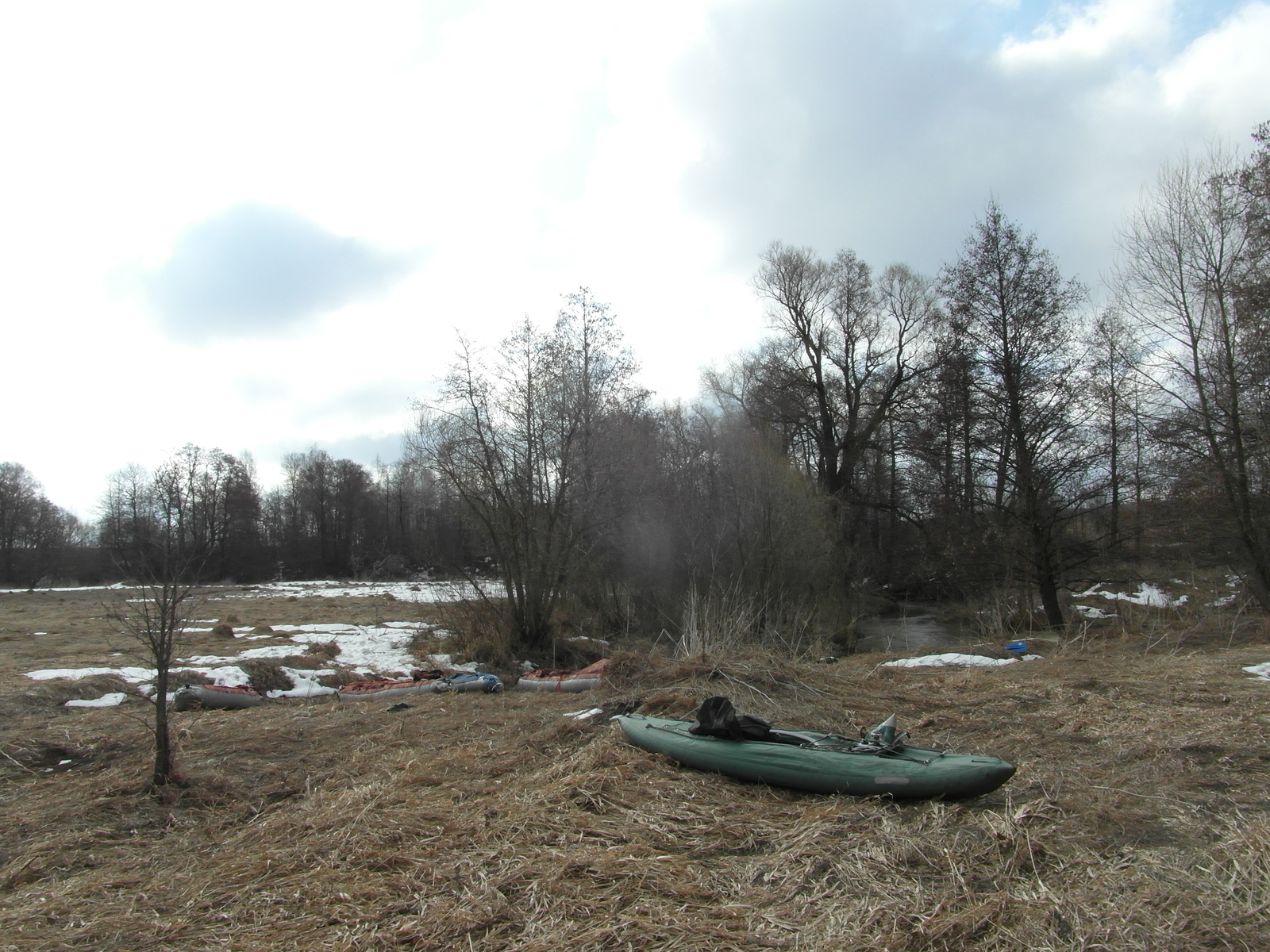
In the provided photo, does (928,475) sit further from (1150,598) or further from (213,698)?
(213,698)

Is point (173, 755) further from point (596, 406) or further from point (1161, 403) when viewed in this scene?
point (1161, 403)

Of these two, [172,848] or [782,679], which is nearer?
[172,848]

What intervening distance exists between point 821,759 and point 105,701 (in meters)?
8.29

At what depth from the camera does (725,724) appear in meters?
4.80

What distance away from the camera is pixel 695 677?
7.11 metres

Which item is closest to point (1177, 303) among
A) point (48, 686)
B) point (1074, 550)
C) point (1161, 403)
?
point (1161, 403)

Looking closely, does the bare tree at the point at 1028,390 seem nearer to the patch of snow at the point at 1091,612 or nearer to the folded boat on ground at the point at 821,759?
the patch of snow at the point at 1091,612

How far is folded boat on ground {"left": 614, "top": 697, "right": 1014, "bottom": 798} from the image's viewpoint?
3.94 m

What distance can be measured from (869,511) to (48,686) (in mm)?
24656

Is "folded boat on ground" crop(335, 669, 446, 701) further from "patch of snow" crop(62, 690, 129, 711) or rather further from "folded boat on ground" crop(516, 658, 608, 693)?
"patch of snow" crop(62, 690, 129, 711)

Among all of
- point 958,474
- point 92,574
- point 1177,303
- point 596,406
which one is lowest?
point 92,574

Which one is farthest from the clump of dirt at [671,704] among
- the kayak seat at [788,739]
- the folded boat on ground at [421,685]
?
the folded boat on ground at [421,685]

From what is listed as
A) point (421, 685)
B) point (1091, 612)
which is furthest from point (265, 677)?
point (1091, 612)

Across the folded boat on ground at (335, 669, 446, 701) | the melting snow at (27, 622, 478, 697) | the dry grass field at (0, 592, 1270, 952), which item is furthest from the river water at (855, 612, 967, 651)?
the dry grass field at (0, 592, 1270, 952)
